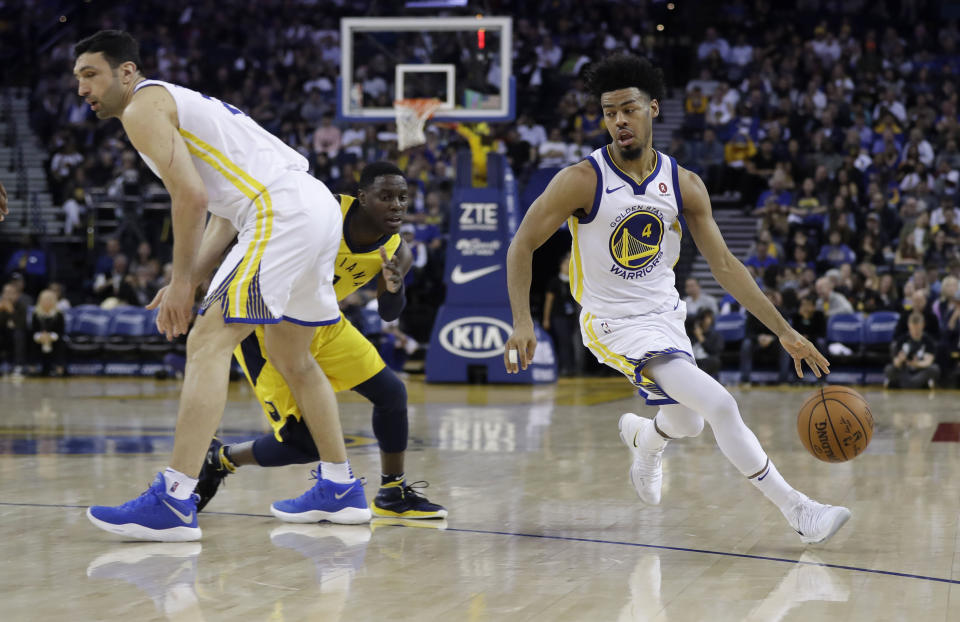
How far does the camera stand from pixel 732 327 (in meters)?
14.2

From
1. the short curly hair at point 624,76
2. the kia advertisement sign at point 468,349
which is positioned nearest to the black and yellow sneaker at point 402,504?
the short curly hair at point 624,76

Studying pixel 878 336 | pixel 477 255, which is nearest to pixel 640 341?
pixel 477 255

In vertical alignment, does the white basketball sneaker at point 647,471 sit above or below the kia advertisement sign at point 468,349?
above

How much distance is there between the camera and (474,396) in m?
11.7

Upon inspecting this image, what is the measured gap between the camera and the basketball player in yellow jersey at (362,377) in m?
4.90

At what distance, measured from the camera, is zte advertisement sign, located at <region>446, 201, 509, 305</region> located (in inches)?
511

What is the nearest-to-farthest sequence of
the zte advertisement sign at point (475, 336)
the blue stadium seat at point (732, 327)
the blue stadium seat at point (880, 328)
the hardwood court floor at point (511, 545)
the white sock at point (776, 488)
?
the hardwood court floor at point (511, 545) < the white sock at point (776, 488) < the zte advertisement sign at point (475, 336) < the blue stadium seat at point (880, 328) < the blue stadium seat at point (732, 327)

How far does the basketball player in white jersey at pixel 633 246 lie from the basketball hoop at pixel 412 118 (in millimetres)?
7810

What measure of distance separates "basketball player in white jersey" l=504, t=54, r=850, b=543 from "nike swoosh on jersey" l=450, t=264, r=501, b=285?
8197 mm

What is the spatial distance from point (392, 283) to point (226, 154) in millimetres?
908

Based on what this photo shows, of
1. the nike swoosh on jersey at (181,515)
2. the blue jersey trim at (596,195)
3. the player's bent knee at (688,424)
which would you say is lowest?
the nike swoosh on jersey at (181,515)

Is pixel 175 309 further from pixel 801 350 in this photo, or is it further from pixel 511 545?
pixel 801 350

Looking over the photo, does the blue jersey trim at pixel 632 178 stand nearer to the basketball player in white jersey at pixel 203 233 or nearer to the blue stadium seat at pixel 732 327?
the basketball player in white jersey at pixel 203 233

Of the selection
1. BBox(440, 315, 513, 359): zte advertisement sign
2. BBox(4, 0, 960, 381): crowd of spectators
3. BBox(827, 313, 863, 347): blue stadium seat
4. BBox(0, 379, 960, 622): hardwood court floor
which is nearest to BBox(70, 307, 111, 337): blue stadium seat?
BBox(4, 0, 960, 381): crowd of spectators
